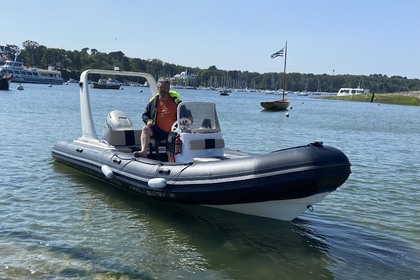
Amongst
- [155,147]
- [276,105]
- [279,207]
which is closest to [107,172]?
[155,147]

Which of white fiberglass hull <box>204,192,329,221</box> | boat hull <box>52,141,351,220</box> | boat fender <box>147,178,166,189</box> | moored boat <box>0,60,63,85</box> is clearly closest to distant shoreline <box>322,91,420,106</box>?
moored boat <box>0,60,63,85</box>

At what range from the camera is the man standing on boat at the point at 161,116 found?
790 centimetres

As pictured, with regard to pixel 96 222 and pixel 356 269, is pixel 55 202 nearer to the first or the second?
pixel 96 222

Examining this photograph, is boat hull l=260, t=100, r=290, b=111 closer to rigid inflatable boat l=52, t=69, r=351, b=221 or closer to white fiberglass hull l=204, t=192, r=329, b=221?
rigid inflatable boat l=52, t=69, r=351, b=221

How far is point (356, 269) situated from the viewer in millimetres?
5387

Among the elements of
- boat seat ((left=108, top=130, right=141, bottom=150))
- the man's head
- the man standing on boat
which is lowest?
boat seat ((left=108, top=130, right=141, bottom=150))

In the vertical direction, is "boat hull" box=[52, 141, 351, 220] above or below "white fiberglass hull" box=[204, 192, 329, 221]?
above

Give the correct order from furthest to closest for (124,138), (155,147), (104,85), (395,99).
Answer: (395,99), (104,85), (124,138), (155,147)

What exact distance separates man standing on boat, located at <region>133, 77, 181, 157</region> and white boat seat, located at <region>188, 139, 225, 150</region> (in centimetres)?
74

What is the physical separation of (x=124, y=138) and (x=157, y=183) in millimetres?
2937

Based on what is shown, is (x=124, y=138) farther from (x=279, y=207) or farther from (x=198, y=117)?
(x=279, y=207)

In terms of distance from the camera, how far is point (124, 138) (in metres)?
9.35

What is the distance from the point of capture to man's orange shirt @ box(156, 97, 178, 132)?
7949mm

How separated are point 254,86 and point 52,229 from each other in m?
193
